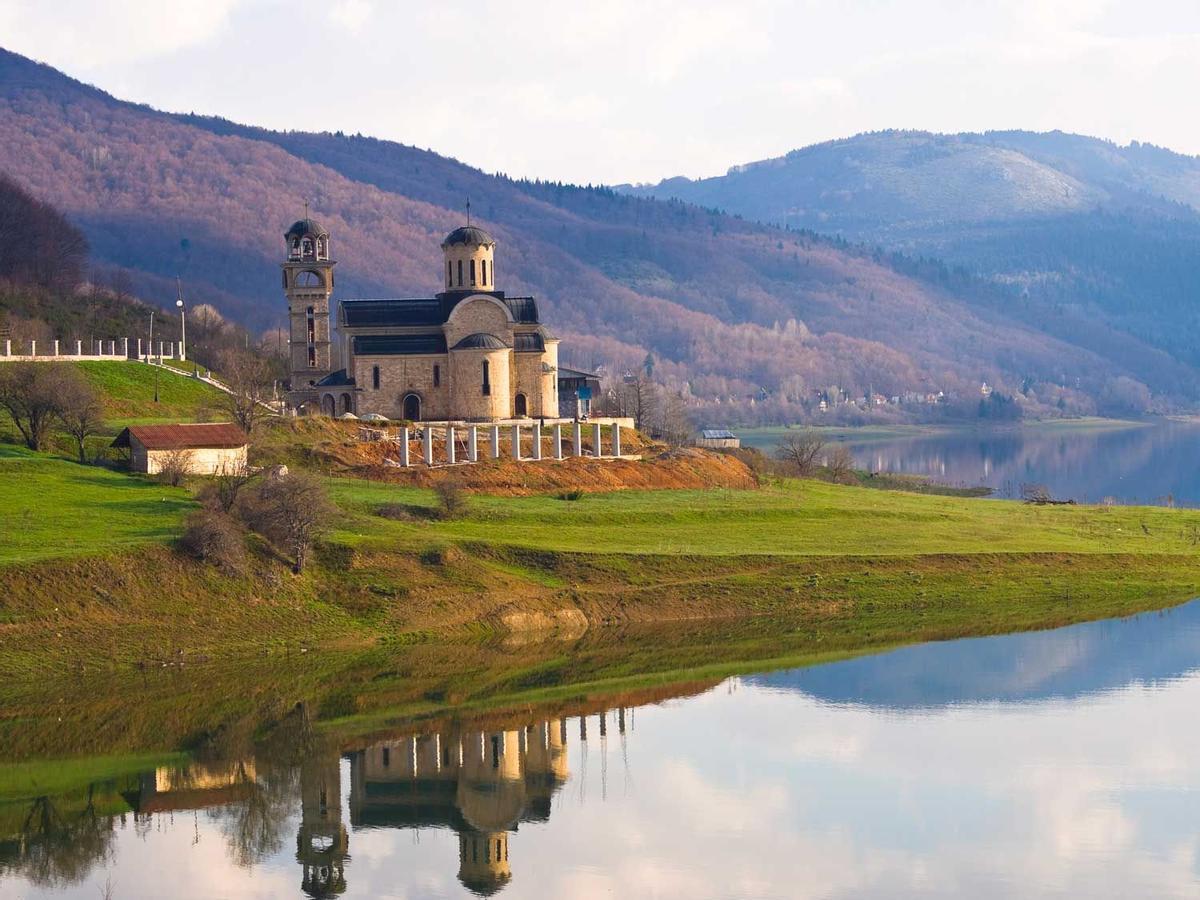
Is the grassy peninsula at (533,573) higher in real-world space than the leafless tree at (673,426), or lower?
lower

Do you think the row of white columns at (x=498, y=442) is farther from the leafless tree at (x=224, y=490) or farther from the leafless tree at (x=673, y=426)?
the leafless tree at (x=673, y=426)

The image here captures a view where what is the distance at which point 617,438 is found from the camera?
260ft

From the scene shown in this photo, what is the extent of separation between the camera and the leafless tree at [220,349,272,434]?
72.2m

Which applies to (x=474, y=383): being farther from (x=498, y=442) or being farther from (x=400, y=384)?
(x=498, y=442)

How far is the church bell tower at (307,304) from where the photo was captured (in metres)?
89.1

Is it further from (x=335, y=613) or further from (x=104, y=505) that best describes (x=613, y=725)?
(x=104, y=505)

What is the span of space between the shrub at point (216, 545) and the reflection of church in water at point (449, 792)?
35.7 feet

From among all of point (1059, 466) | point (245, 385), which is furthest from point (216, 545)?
point (1059, 466)

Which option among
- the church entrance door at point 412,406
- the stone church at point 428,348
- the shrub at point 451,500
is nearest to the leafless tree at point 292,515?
the shrub at point 451,500

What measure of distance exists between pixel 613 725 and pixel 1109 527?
121 ft

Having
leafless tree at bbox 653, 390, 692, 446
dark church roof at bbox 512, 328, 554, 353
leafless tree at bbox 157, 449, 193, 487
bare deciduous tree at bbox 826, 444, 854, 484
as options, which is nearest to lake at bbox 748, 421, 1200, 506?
bare deciduous tree at bbox 826, 444, 854, 484

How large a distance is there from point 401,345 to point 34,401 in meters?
19.8

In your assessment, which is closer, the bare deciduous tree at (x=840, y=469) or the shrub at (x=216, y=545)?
the shrub at (x=216, y=545)

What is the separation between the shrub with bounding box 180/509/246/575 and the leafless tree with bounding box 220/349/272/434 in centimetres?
1534
